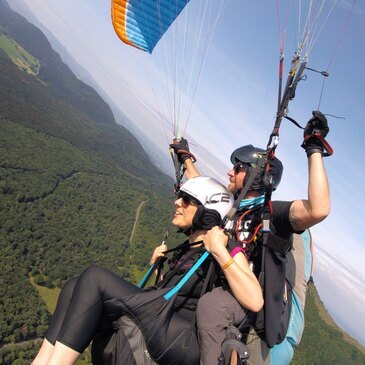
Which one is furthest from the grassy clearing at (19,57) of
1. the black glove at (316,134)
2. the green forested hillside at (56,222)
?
the black glove at (316,134)

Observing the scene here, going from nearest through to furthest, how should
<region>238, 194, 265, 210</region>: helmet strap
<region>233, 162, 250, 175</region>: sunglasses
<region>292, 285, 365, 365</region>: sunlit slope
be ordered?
<region>238, 194, 265, 210</region>: helmet strap → <region>233, 162, 250, 175</region>: sunglasses → <region>292, 285, 365, 365</region>: sunlit slope

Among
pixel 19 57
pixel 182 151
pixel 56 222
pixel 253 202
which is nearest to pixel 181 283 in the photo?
pixel 253 202

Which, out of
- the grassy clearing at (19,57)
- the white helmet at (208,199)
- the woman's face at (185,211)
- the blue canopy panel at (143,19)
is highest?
the blue canopy panel at (143,19)

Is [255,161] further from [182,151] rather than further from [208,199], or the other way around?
[182,151]

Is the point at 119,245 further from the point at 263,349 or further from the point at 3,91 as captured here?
the point at 263,349

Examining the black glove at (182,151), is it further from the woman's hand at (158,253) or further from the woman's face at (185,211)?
the woman's hand at (158,253)

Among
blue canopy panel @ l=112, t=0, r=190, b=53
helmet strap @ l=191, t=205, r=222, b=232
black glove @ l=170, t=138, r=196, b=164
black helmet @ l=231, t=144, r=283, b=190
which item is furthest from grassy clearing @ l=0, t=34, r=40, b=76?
helmet strap @ l=191, t=205, r=222, b=232

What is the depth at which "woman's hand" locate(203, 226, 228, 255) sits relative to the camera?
2376 millimetres

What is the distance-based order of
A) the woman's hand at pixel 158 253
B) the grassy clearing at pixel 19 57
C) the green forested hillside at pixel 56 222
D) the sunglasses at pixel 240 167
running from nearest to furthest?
the woman's hand at pixel 158 253
the sunglasses at pixel 240 167
the green forested hillside at pixel 56 222
the grassy clearing at pixel 19 57

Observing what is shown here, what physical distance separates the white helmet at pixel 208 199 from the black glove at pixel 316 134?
2.80ft

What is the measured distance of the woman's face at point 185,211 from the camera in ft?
9.66

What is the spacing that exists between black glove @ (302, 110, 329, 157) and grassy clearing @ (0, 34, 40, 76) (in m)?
171

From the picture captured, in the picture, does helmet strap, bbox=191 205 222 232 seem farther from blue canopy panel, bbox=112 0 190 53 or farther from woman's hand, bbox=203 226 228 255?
blue canopy panel, bbox=112 0 190 53

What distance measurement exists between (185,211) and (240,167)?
690mm
